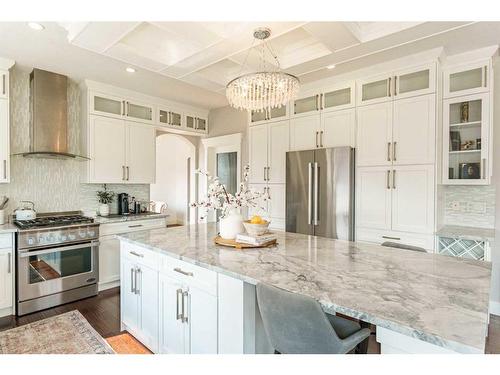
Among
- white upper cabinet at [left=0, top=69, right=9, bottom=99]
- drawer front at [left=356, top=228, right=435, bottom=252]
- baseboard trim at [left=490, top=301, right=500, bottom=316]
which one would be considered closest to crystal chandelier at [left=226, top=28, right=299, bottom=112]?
drawer front at [left=356, top=228, right=435, bottom=252]

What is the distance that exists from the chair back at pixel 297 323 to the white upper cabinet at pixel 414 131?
224 cm

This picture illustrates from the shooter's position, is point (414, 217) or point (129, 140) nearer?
point (414, 217)

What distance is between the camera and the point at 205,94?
426cm

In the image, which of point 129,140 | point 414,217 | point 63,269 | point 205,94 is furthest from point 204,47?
point 63,269

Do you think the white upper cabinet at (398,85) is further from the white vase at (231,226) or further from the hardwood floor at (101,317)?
the hardwood floor at (101,317)

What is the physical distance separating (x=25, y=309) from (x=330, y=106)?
3.89 metres

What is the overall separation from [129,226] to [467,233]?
3.78m

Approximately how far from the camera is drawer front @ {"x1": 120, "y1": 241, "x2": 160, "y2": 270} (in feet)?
6.89

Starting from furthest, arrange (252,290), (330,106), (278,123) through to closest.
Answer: (278,123), (330,106), (252,290)

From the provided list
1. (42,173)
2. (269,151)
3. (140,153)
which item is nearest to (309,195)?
(269,151)
